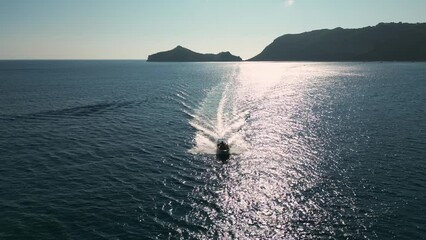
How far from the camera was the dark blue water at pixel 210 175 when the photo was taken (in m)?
40.1

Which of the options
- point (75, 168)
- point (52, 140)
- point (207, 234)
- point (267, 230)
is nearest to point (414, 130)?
point (267, 230)

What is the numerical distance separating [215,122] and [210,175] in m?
41.2

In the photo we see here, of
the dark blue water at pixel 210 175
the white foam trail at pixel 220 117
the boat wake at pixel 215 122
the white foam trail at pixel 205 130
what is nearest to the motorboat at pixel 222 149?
the dark blue water at pixel 210 175

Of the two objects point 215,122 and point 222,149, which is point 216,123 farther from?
point 222,149

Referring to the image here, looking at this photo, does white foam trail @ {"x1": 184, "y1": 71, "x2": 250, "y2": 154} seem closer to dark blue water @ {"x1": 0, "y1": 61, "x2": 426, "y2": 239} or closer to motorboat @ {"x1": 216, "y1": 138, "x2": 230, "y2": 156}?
dark blue water @ {"x1": 0, "y1": 61, "x2": 426, "y2": 239}

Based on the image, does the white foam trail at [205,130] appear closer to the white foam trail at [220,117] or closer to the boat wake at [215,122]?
the boat wake at [215,122]

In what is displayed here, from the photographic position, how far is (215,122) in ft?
315

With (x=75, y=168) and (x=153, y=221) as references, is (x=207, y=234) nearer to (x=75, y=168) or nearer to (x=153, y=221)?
(x=153, y=221)

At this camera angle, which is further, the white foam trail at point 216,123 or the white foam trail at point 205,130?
the white foam trail at point 205,130

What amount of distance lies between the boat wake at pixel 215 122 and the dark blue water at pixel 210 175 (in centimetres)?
63

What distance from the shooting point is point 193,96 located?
483ft

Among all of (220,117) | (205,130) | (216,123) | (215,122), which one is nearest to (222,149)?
(205,130)

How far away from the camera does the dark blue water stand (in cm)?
4006

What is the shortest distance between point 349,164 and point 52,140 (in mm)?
63252
